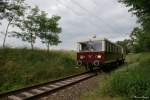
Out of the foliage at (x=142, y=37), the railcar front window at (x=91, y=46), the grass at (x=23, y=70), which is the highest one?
the foliage at (x=142, y=37)

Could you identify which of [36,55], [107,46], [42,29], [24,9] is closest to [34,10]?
[42,29]

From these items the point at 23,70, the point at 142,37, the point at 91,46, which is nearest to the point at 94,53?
the point at 91,46

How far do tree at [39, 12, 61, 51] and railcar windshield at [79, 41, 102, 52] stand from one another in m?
6.56

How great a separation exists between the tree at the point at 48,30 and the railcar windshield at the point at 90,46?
656cm

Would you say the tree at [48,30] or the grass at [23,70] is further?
the tree at [48,30]

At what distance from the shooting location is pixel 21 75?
14.9 metres

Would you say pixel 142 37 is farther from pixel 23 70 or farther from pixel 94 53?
pixel 23 70

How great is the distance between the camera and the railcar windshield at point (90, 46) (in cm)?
2014

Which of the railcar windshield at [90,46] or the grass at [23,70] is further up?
the railcar windshield at [90,46]

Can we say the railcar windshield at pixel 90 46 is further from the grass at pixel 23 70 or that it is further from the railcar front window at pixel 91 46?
the grass at pixel 23 70

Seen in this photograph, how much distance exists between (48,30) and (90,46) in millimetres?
7855

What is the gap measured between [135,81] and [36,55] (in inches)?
519

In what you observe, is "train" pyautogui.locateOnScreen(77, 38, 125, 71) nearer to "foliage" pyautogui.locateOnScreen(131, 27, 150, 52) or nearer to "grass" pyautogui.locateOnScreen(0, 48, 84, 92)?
"grass" pyautogui.locateOnScreen(0, 48, 84, 92)

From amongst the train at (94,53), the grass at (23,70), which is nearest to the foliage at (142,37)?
the train at (94,53)
